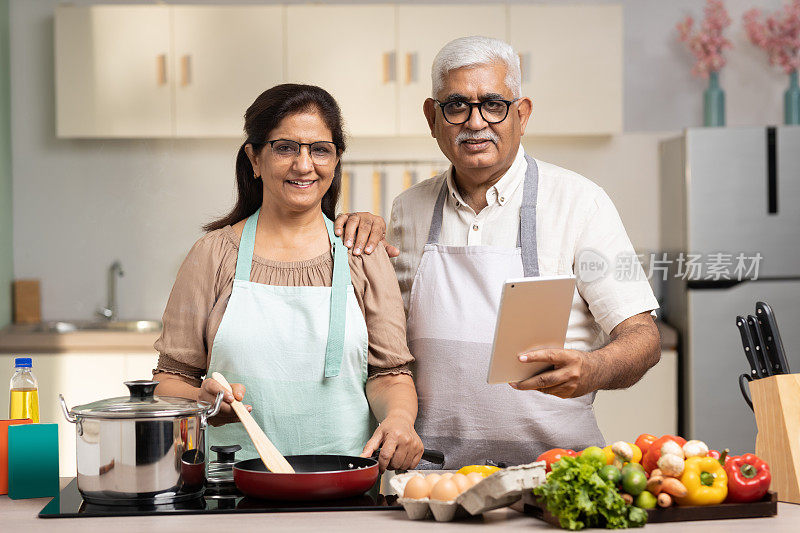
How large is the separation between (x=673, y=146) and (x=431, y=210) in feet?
5.69

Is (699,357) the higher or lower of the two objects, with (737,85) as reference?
lower

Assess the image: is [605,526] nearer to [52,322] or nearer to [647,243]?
[647,243]

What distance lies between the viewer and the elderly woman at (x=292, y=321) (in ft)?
4.95

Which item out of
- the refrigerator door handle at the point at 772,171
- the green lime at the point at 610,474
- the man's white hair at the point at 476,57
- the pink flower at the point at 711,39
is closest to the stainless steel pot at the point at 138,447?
the green lime at the point at 610,474

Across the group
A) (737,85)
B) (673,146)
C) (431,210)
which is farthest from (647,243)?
(431,210)

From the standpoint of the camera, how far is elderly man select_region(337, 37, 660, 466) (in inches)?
63.7

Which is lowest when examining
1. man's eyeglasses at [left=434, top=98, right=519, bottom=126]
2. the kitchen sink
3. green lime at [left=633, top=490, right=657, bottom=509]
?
green lime at [left=633, top=490, right=657, bottom=509]

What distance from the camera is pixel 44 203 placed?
10.3ft

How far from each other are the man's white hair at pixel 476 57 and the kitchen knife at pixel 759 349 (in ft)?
1.87

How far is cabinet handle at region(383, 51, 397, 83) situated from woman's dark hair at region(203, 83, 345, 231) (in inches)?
61.4

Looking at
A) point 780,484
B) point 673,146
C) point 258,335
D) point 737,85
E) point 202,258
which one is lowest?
point 780,484

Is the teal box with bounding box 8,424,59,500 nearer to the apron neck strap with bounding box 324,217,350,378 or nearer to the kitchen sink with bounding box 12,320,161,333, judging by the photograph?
the apron neck strap with bounding box 324,217,350,378

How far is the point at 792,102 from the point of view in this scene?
3268mm

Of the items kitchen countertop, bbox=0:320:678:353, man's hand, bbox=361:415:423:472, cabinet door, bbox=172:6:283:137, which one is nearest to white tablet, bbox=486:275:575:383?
man's hand, bbox=361:415:423:472
